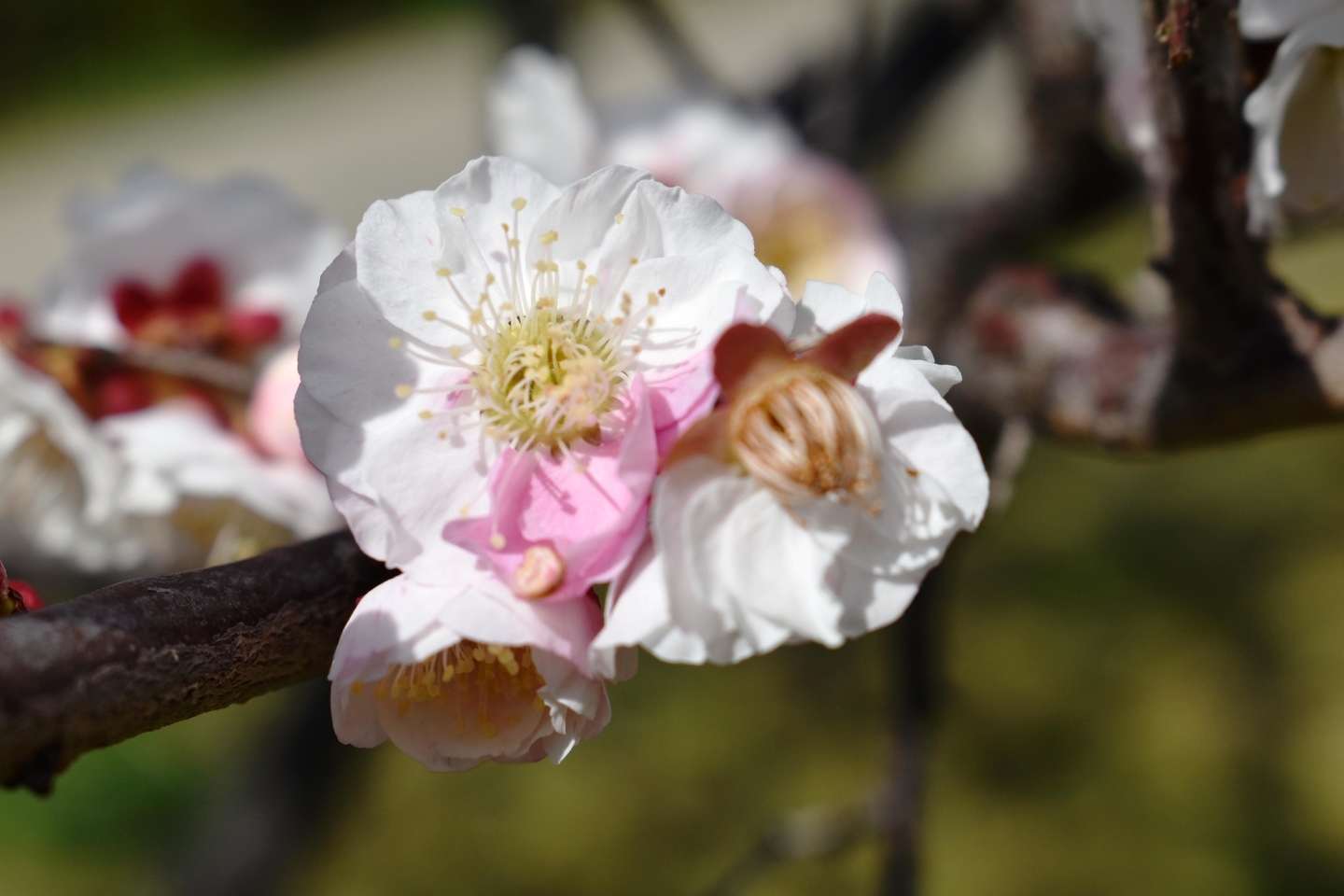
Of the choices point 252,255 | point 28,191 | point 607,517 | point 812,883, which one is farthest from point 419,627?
point 28,191

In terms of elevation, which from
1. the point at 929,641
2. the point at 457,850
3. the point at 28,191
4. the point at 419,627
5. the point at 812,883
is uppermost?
the point at 419,627

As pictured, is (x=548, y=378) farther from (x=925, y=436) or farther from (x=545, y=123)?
(x=545, y=123)

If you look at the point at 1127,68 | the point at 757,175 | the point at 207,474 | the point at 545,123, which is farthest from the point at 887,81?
the point at 207,474

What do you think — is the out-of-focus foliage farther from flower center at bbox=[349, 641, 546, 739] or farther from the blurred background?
flower center at bbox=[349, 641, 546, 739]

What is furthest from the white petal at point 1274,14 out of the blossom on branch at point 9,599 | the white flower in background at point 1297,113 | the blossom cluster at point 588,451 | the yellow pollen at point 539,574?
the blossom on branch at point 9,599

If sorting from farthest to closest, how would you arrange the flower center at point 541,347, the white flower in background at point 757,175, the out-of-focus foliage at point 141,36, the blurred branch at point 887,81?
the out-of-focus foliage at point 141,36, the blurred branch at point 887,81, the white flower in background at point 757,175, the flower center at point 541,347

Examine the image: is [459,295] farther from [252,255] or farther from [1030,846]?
[1030,846]

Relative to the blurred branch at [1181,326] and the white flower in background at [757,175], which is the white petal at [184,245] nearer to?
the white flower in background at [757,175]
